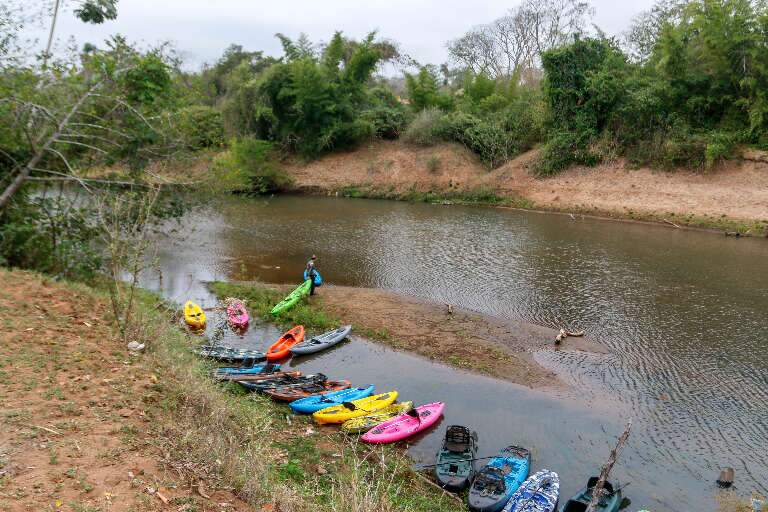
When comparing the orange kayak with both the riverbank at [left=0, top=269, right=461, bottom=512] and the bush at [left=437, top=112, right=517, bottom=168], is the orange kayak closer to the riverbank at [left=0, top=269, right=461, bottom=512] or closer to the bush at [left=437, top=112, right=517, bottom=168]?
the riverbank at [left=0, top=269, right=461, bottom=512]

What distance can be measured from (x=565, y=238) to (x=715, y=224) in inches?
363

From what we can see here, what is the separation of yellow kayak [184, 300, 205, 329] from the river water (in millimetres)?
1337

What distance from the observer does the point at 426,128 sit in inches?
1770

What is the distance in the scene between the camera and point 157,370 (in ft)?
26.5

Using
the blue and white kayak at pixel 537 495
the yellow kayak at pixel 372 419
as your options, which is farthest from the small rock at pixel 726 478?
the yellow kayak at pixel 372 419

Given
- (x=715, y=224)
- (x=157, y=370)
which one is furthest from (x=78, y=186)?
(x=715, y=224)

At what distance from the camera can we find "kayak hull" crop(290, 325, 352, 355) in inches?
549

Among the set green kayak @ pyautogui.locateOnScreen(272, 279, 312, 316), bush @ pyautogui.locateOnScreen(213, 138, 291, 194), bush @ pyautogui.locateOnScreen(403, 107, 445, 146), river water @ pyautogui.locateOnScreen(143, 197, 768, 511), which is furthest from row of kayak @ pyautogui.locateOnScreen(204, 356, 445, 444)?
bush @ pyautogui.locateOnScreen(403, 107, 445, 146)

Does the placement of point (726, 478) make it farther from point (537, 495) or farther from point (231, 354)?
point (231, 354)

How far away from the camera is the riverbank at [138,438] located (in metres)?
5.25

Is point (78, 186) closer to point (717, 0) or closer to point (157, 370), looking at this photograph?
point (157, 370)

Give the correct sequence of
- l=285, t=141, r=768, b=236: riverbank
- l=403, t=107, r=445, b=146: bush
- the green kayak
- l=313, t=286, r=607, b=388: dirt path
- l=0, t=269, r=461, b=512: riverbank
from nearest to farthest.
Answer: l=0, t=269, r=461, b=512: riverbank → l=313, t=286, r=607, b=388: dirt path → the green kayak → l=285, t=141, r=768, b=236: riverbank → l=403, t=107, r=445, b=146: bush

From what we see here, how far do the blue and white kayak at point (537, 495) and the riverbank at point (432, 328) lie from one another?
4.02 metres

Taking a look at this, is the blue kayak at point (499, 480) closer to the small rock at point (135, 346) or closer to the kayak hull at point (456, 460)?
the kayak hull at point (456, 460)
